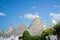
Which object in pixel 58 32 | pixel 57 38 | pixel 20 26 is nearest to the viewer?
pixel 57 38

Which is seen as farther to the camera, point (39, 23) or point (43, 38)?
point (39, 23)

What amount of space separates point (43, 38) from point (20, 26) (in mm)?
93646

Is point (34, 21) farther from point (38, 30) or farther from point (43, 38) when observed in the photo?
point (43, 38)

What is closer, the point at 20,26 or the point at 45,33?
the point at 45,33

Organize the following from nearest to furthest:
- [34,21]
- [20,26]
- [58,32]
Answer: [58,32]
[34,21]
[20,26]

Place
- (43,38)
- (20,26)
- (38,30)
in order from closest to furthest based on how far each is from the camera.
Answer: (43,38) → (38,30) → (20,26)

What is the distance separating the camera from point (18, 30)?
15338 cm

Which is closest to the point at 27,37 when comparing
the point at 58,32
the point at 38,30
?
the point at 58,32

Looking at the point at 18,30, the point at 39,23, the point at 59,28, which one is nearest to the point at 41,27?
the point at 39,23

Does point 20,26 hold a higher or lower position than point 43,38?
higher

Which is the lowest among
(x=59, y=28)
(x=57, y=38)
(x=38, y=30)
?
(x=57, y=38)

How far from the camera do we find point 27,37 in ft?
233

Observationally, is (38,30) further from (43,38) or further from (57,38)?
(57,38)

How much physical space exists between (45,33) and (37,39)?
9.82ft
